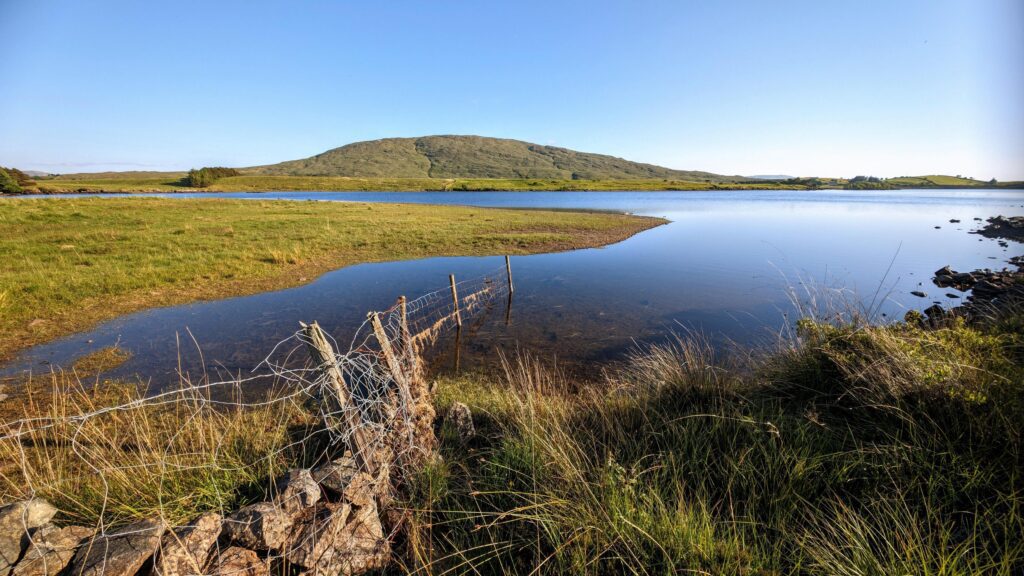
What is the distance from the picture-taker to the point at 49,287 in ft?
43.9

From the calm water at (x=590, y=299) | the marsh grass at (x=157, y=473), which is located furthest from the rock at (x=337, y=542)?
the calm water at (x=590, y=299)

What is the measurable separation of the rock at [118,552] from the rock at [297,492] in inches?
32.8

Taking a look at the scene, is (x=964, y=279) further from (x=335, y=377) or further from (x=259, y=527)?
(x=259, y=527)

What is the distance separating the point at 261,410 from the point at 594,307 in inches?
442

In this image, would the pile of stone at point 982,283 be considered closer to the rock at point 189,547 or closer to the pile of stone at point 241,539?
the pile of stone at point 241,539

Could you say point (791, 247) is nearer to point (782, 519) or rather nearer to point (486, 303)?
point (486, 303)

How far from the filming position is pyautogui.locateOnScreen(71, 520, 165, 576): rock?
259cm

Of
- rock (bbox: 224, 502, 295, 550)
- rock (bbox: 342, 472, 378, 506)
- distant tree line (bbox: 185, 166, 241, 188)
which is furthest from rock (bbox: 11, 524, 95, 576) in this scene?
distant tree line (bbox: 185, 166, 241, 188)

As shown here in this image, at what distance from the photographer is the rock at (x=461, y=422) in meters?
5.40

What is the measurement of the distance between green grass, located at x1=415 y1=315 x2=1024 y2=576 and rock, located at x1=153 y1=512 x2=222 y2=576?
1.67 meters

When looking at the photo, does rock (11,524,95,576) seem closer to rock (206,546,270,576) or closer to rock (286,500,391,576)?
rock (206,546,270,576)

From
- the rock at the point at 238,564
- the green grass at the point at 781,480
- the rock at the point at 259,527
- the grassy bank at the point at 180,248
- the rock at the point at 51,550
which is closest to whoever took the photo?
the rock at the point at 51,550

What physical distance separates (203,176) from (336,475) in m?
166

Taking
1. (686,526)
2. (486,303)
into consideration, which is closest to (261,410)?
(686,526)
